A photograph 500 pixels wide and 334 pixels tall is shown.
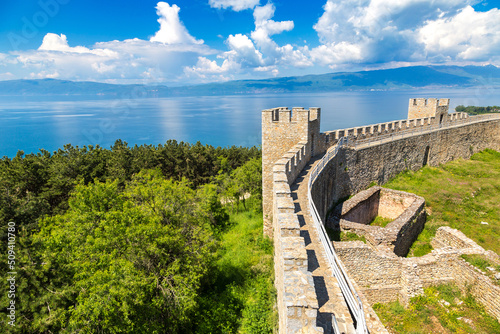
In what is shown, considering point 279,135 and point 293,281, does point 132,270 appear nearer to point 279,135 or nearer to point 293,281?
point 293,281

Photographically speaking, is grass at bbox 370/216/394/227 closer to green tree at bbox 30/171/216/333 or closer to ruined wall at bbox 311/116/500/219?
ruined wall at bbox 311/116/500/219

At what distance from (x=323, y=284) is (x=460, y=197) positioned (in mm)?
16172

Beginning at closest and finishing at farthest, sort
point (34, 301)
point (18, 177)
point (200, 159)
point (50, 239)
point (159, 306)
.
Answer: point (34, 301)
point (159, 306)
point (50, 239)
point (18, 177)
point (200, 159)

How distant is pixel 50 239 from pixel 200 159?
2304 centimetres

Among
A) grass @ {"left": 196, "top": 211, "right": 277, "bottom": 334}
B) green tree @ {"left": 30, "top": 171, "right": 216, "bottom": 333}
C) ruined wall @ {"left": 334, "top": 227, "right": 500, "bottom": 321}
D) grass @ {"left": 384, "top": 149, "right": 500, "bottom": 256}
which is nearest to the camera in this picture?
green tree @ {"left": 30, "top": 171, "right": 216, "bottom": 333}

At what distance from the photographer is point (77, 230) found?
35.3ft

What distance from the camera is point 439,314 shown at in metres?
9.85

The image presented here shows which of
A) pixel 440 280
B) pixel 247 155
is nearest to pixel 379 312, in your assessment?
pixel 440 280

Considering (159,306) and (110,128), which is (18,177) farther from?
(110,128)

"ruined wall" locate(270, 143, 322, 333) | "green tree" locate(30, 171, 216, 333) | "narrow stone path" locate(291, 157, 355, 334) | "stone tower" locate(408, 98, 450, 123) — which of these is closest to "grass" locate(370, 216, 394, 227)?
"narrow stone path" locate(291, 157, 355, 334)

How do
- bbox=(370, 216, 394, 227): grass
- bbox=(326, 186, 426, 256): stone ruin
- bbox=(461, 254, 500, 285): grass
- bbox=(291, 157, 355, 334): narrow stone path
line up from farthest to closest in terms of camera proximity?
bbox=(370, 216, 394, 227): grass < bbox=(326, 186, 426, 256): stone ruin < bbox=(461, 254, 500, 285): grass < bbox=(291, 157, 355, 334): narrow stone path

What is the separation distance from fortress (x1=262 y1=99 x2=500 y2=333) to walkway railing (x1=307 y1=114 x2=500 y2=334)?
42 millimetres

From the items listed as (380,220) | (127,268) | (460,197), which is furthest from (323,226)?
(460,197)

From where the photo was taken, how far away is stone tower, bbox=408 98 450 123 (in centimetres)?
2330
